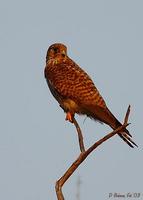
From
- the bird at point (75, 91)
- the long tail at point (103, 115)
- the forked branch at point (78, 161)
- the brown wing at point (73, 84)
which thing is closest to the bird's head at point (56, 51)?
the bird at point (75, 91)

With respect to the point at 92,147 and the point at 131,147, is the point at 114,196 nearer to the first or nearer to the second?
the point at 131,147

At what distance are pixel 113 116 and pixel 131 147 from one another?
4.76 feet

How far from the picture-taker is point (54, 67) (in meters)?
9.42

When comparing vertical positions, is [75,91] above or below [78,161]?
above

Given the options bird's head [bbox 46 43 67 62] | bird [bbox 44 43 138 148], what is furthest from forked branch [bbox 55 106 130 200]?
bird's head [bbox 46 43 67 62]

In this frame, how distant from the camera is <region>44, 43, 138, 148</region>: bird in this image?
27.0ft

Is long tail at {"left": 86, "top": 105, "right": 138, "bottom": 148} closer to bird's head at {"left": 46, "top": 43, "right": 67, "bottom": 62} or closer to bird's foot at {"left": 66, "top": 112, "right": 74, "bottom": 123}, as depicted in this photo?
bird's foot at {"left": 66, "top": 112, "right": 74, "bottom": 123}

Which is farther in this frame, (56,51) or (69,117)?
(56,51)

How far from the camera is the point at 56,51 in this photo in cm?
999

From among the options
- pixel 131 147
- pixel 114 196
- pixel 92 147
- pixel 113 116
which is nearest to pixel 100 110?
pixel 113 116

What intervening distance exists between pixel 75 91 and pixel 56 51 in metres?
1.46

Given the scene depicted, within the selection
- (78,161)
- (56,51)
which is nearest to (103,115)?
(56,51)

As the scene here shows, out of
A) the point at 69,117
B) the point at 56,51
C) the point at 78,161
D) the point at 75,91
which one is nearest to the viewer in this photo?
the point at 78,161

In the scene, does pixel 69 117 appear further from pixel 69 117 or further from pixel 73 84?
pixel 73 84
